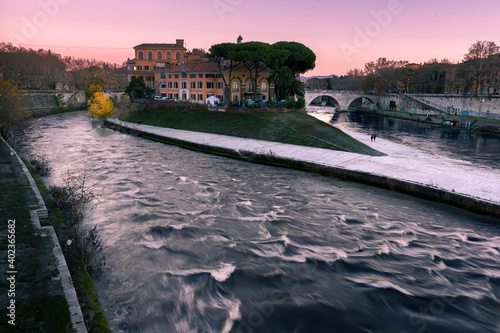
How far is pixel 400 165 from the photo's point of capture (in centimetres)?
2759

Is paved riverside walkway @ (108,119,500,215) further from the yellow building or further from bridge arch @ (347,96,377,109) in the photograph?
bridge arch @ (347,96,377,109)

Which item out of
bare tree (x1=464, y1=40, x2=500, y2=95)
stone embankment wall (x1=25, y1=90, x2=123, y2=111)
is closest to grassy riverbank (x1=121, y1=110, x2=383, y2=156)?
stone embankment wall (x1=25, y1=90, x2=123, y2=111)

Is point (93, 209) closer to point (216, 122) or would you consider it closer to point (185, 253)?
point (185, 253)

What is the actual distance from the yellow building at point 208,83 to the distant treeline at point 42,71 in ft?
107

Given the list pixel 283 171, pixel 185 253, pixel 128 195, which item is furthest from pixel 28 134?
pixel 185 253

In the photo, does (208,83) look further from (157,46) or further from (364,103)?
(364,103)

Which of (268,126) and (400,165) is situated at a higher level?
(268,126)

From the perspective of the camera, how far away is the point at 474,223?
713 inches

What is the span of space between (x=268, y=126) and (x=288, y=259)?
1242 inches

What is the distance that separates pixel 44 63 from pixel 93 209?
112 meters

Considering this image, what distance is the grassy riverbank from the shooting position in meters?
37.4

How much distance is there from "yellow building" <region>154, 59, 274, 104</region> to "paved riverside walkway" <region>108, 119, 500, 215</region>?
21.6 m

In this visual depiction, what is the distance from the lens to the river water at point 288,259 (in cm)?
1123

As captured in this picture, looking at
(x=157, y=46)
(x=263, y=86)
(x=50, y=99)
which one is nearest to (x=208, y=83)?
(x=263, y=86)
